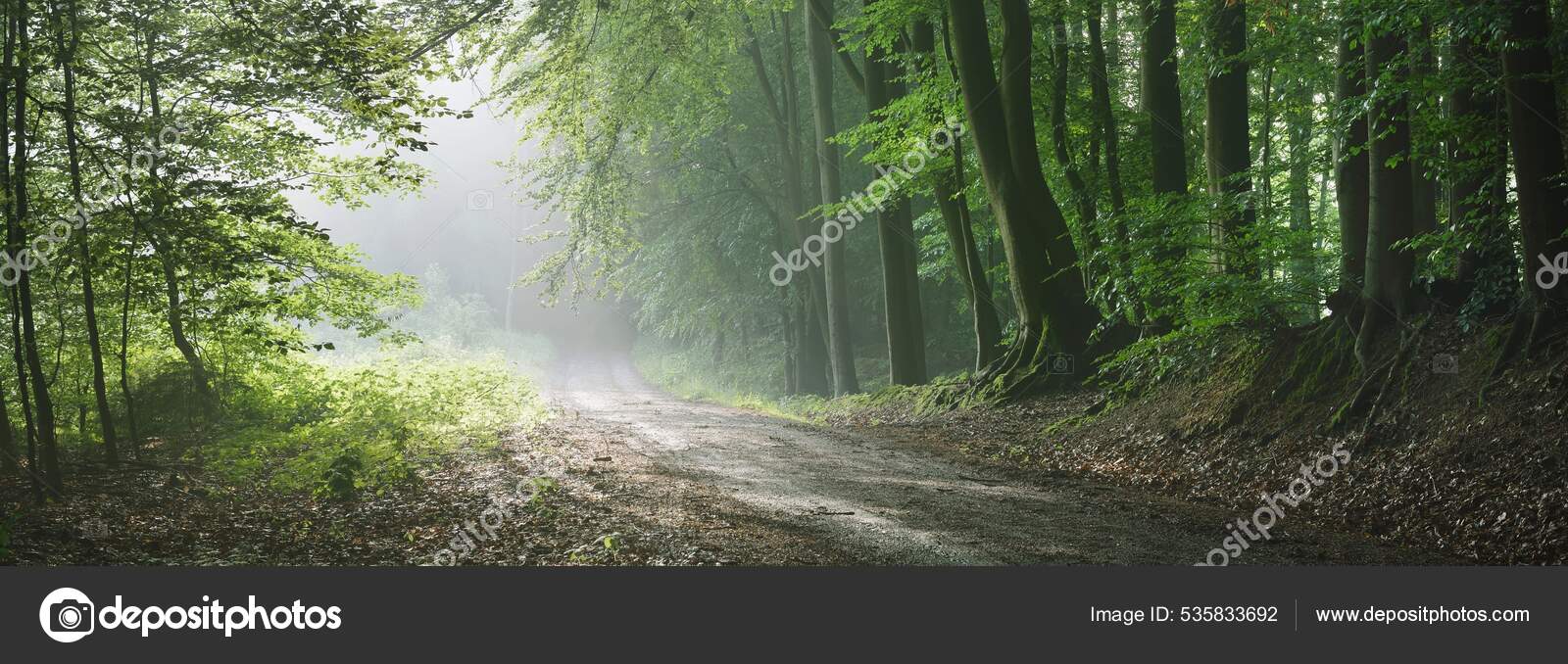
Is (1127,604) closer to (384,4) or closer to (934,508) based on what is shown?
(934,508)

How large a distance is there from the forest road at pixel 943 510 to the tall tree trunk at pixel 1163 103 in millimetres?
5301

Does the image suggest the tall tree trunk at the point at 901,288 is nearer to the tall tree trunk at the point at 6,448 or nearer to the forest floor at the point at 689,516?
the forest floor at the point at 689,516

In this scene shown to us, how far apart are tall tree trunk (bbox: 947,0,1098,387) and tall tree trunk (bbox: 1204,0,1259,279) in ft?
8.05

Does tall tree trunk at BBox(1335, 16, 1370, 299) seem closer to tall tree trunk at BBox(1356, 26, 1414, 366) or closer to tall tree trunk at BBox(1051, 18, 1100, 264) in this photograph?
tall tree trunk at BBox(1356, 26, 1414, 366)

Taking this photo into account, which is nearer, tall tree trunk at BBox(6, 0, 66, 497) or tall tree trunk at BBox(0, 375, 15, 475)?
tall tree trunk at BBox(6, 0, 66, 497)

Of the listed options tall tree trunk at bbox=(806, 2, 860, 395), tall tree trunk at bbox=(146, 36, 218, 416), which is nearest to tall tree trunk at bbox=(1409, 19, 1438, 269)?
tall tree trunk at bbox=(146, 36, 218, 416)

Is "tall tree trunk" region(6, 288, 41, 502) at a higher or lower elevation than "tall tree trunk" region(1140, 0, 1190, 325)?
lower

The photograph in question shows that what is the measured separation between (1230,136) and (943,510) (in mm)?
7553

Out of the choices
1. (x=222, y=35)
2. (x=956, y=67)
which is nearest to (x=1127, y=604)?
(x=222, y=35)

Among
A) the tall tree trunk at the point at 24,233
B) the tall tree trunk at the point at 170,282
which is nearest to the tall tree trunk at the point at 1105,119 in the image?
the tall tree trunk at the point at 170,282

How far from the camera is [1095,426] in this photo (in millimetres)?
11633

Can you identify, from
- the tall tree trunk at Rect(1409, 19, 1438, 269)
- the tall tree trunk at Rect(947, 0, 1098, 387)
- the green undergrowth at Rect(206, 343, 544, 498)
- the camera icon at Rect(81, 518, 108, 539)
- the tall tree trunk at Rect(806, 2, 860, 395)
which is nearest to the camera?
the camera icon at Rect(81, 518, 108, 539)

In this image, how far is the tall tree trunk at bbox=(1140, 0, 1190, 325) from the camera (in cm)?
1346

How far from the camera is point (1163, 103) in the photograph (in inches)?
541
